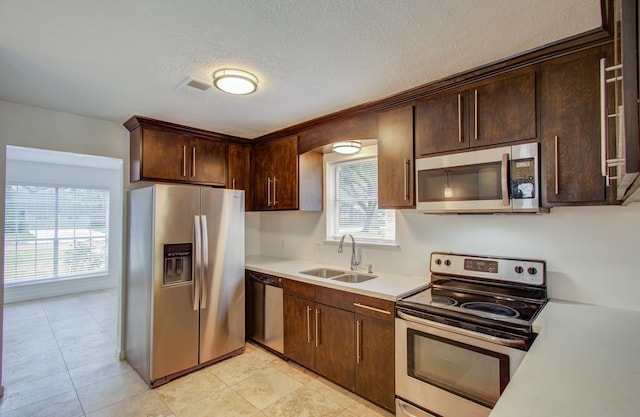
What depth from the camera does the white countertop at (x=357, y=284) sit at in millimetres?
2227

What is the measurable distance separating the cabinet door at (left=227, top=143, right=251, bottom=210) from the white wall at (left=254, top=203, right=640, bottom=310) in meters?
1.89

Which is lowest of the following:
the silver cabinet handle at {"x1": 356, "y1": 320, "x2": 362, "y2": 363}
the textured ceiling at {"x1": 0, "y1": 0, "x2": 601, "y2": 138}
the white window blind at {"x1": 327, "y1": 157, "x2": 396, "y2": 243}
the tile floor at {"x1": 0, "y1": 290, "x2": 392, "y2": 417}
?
the tile floor at {"x1": 0, "y1": 290, "x2": 392, "y2": 417}

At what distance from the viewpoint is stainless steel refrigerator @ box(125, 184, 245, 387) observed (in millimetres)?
2635

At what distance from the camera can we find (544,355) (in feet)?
3.81

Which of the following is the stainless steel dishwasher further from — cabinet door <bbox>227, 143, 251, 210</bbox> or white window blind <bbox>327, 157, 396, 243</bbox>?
cabinet door <bbox>227, 143, 251, 210</bbox>

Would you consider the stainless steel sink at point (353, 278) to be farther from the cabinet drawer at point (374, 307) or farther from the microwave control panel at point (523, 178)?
the microwave control panel at point (523, 178)

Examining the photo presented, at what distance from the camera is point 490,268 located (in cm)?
218

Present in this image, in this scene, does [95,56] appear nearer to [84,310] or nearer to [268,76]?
[268,76]

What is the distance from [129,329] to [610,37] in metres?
4.17

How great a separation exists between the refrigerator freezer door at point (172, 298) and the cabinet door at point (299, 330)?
2.75ft

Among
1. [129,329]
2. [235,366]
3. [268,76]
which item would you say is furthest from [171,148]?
[235,366]

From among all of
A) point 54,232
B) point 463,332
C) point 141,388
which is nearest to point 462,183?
point 463,332

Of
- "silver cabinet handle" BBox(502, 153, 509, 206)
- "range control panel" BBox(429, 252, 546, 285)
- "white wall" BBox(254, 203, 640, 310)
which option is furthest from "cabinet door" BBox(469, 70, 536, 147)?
"range control panel" BBox(429, 252, 546, 285)

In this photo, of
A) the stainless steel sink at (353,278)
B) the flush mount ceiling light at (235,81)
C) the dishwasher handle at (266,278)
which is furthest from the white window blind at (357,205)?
the flush mount ceiling light at (235,81)
